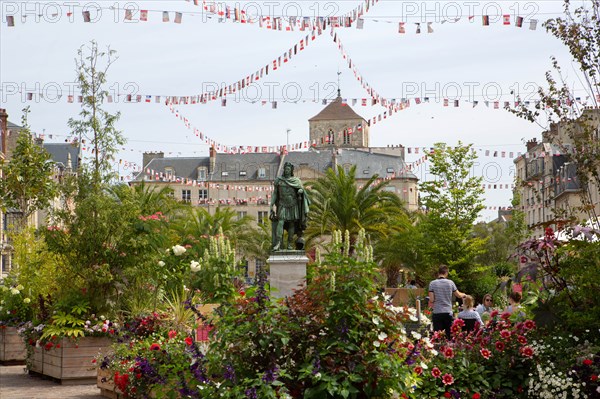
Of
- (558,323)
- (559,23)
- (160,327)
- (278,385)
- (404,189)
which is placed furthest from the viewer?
(404,189)

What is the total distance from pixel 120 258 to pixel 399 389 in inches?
351

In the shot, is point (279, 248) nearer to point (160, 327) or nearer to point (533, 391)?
point (160, 327)

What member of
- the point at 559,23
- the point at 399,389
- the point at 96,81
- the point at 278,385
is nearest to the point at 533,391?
the point at 399,389

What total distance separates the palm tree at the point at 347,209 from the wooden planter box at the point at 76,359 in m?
27.9

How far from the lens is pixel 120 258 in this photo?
15844mm

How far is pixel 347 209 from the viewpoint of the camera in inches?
1684

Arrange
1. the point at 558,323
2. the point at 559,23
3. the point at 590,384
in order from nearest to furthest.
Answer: the point at 590,384, the point at 558,323, the point at 559,23

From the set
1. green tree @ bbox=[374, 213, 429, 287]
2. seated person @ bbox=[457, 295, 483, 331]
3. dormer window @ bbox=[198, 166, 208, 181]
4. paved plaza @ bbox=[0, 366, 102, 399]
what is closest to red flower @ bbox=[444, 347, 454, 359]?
seated person @ bbox=[457, 295, 483, 331]

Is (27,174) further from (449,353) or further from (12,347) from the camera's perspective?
Result: (449,353)

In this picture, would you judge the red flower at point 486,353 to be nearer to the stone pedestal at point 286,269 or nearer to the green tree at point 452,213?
the stone pedestal at point 286,269

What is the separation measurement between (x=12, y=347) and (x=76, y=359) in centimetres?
483

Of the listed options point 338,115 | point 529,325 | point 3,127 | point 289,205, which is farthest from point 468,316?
point 338,115

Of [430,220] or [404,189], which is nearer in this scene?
[430,220]

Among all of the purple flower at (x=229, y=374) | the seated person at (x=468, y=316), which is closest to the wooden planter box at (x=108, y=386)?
the purple flower at (x=229, y=374)
